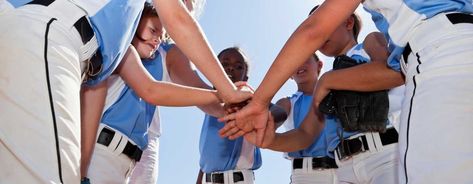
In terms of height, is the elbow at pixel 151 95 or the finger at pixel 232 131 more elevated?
the elbow at pixel 151 95

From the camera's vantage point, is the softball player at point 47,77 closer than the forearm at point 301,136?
Yes

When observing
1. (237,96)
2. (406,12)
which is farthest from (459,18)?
(237,96)

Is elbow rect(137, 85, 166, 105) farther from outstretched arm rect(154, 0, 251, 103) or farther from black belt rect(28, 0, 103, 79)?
black belt rect(28, 0, 103, 79)

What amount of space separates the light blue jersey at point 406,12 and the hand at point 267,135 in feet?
4.95

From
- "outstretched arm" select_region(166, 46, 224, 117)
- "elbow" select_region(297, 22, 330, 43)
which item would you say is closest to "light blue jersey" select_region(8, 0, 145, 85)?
"elbow" select_region(297, 22, 330, 43)

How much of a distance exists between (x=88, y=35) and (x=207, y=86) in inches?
86.9

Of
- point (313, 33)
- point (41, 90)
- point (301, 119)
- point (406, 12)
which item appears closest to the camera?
point (41, 90)

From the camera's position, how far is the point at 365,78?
10.8 feet

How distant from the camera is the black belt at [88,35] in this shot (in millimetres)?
2277

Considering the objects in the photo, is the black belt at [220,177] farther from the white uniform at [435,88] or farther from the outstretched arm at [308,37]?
the white uniform at [435,88]

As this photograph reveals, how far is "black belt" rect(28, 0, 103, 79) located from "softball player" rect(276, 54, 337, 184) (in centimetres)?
252

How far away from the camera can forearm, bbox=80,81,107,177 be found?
316 centimetres

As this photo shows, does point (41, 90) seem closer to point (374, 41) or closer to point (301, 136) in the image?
point (374, 41)

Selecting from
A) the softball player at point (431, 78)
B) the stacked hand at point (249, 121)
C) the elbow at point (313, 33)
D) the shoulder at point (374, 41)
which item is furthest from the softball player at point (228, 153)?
the softball player at point (431, 78)
